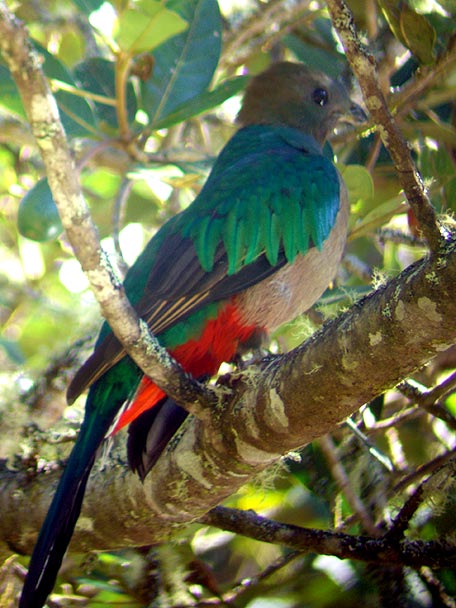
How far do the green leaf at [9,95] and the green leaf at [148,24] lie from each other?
1.48 ft

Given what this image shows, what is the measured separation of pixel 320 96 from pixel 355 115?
0.16m

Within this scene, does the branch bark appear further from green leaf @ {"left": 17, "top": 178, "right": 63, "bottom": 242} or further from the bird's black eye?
the bird's black eye

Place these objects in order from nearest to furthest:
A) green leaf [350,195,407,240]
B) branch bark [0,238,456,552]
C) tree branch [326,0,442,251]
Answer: branch bark [0,238,456,552]
tree branch [326,0,442,251]
green leaf [350,195,407,240]

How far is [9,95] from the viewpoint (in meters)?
2.73

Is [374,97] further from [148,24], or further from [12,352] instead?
[12,352]

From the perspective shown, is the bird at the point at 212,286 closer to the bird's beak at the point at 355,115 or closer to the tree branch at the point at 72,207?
the tree branch at the point at 72,207

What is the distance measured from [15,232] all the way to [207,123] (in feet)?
3.70

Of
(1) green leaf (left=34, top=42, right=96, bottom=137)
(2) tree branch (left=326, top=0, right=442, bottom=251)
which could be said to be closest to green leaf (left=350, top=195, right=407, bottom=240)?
(2) tree branch (left=326, top=0, right=442, bottom=251)

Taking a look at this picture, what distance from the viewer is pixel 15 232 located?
164 inches

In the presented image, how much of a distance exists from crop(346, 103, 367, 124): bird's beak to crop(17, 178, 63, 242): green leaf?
4.19 ft

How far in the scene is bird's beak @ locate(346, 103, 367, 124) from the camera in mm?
3224

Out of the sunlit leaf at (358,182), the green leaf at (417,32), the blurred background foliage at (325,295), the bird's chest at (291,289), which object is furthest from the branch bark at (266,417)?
the green leaf at (417,32)

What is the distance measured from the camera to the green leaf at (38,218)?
2584 millimetres

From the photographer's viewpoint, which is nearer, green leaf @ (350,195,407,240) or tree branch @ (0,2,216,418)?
tree branch @ (0,2,216,418)
